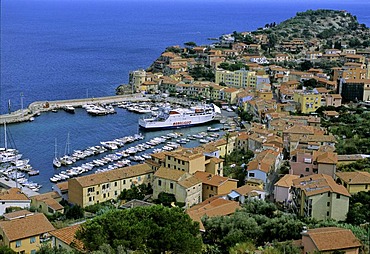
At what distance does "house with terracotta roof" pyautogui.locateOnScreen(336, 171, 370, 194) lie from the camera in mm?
15156

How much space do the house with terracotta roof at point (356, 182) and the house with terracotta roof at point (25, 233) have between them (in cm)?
830

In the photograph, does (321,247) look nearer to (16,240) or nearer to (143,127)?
(16,240)

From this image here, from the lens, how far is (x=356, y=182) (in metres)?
15.2

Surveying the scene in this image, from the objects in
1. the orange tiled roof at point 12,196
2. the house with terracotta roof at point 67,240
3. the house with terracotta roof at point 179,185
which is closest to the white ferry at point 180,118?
the house with terracotta roof at point 179,185

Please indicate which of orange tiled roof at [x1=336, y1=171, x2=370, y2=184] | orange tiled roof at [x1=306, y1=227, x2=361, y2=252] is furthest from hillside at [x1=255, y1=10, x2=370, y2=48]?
orange tiled roof at [x1=306, y1=227, x2=361, y2=252]

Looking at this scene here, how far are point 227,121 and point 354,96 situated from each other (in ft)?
24.8

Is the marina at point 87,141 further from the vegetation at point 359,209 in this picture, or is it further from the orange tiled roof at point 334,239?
the orange tiled roof at point 334,239

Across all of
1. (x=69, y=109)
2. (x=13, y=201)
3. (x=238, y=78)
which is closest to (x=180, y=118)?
(x=69, y=109)

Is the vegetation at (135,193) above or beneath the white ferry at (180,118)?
beneath

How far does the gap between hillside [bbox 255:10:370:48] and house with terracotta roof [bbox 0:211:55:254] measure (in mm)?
39731

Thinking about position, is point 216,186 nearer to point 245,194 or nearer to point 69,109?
point 245,194

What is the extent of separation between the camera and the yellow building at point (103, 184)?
55.7 feet

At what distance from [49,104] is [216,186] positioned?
18.1 meters

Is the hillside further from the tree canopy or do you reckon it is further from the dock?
the tree canopy
